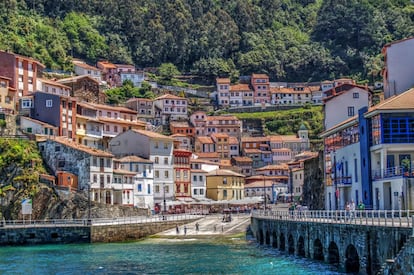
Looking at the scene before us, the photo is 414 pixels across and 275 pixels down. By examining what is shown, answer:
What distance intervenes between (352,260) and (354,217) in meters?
3.19

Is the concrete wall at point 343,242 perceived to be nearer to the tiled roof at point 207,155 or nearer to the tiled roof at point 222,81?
the tiled roof at point 207,155

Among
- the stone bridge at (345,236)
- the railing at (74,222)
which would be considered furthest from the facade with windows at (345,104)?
the railing at (74,222)

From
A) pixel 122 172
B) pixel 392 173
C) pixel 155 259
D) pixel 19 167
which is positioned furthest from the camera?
pixel 122 172

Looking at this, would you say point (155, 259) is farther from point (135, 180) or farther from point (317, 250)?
point (135, 180)

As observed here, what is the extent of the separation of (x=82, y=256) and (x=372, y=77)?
5322 inches

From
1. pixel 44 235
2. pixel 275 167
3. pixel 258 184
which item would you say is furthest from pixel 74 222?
pixel 275 167

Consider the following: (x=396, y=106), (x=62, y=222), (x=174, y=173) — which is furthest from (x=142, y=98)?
(x=396, y=106)

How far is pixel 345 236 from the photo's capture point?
43375 mm

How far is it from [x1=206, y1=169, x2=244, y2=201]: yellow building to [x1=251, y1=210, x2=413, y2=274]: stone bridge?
179 feet

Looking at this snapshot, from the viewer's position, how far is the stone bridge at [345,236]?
35594 mm

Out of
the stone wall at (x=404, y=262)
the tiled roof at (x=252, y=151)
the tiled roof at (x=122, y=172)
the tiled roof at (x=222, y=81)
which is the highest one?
the tiled roof at (x=222, y=81)

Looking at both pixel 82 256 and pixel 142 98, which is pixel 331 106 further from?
pixel 142 98

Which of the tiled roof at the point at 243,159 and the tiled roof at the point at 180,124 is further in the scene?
the tiled roof at the point at 180,124

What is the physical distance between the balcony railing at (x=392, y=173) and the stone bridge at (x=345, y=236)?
3.14 m
